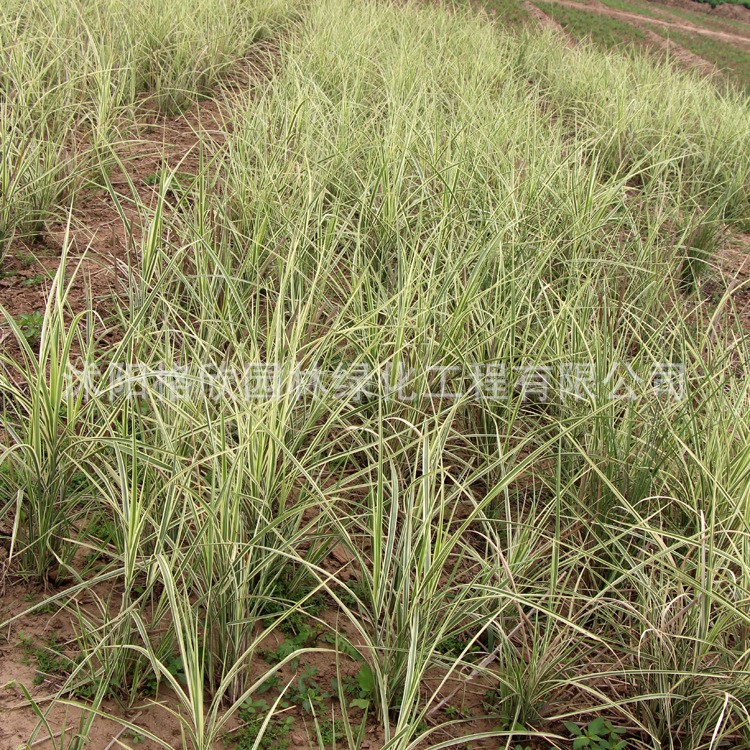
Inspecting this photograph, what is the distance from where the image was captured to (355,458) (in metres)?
2.05

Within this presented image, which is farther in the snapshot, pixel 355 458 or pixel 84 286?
pixel 84 286

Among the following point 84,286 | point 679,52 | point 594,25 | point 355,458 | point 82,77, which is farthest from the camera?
point 594,25

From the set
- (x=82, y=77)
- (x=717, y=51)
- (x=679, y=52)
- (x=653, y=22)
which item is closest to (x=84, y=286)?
(x=82, y=77)

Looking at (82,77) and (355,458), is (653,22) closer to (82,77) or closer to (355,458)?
(82,77)

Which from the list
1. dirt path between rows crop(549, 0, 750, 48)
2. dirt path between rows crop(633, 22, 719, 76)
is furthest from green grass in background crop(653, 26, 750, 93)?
dirt path between rows crop(549, 0, 750, 48)

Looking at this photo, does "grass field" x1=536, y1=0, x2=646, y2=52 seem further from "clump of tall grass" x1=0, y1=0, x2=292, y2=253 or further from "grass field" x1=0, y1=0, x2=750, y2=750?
"grass field" x1=0, y1=0, x2=750, y2=750

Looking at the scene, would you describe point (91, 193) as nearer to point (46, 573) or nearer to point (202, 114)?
point (202, 114)

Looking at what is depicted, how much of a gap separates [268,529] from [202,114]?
3290mm

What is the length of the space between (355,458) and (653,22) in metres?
18.2

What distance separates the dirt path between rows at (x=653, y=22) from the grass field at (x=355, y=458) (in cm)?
1535

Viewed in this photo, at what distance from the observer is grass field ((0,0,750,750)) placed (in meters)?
1.45

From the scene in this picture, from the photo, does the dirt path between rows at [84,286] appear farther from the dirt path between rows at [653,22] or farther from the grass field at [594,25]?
the dirt path between rows at [653,22]

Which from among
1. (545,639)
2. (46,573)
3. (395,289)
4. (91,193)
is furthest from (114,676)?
(91,193)

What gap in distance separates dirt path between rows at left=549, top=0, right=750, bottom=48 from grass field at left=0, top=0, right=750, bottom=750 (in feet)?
50.4
